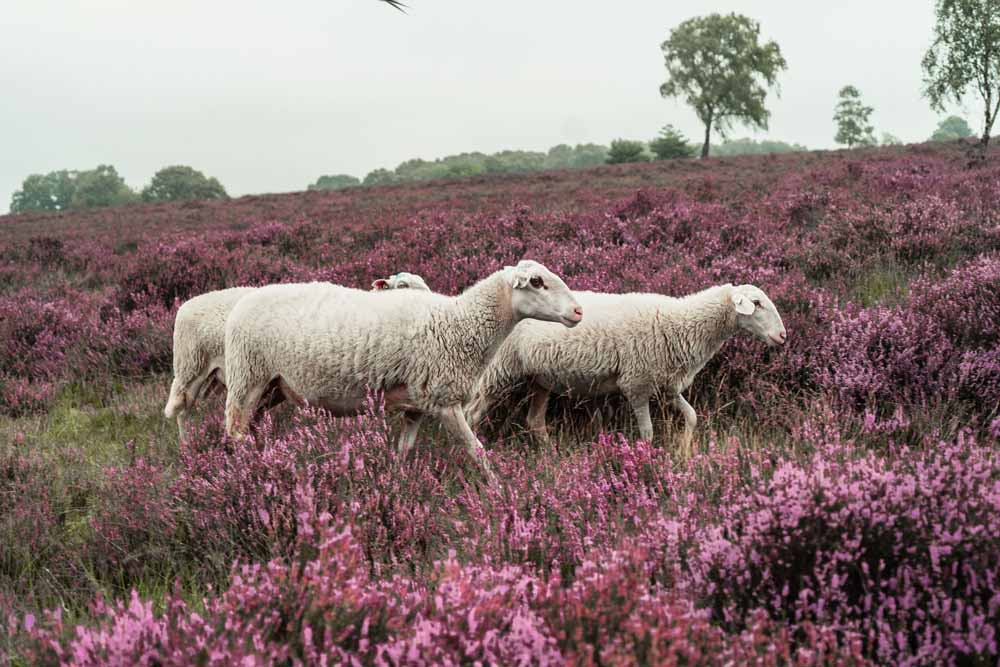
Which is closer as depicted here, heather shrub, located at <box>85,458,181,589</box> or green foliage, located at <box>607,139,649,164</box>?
heather shrub, located at <box>85,458,181,589</box>

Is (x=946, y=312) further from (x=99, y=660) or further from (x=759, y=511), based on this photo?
(x=99, y=660)

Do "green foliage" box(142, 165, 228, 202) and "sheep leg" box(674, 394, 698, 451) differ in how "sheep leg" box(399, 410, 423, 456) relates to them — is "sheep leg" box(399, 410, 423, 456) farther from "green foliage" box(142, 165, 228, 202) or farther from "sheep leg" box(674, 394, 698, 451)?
"green foliage" box(142, 165, 228, 202)

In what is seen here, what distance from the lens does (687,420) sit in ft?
12.9

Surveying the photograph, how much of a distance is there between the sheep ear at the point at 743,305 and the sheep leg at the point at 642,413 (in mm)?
763

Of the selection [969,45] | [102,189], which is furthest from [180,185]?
[969,45]

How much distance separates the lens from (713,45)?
44.6 meters

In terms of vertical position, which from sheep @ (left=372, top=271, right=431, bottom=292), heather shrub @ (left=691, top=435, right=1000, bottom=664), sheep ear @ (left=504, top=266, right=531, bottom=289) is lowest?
heather shrub @ (left=691, top=435, right=1000, bottom=664)

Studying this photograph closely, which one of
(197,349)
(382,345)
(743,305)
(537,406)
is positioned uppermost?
(743,305)

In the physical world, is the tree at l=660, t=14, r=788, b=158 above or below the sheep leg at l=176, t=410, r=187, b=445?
above

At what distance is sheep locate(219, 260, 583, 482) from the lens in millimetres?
3590

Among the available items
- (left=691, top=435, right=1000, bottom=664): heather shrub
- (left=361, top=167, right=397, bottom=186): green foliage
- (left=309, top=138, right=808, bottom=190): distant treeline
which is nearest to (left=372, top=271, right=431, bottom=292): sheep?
(left=691, top=435, right=1000, bottom=664): heather shrub

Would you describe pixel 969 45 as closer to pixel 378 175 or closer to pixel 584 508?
pixel 584 508

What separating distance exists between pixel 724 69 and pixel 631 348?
46.4 metres

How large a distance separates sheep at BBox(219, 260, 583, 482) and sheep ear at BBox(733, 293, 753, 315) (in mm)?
1126
